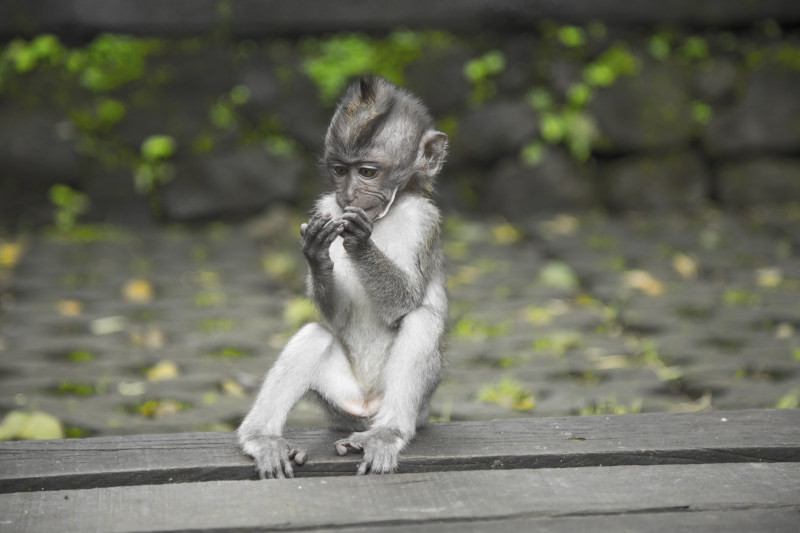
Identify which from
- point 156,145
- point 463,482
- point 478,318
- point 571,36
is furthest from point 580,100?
point 463,482

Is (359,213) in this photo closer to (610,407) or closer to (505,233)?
(610,407)

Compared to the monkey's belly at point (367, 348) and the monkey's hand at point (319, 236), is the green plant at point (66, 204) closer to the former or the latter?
the monkey's belly at point (367, 348)

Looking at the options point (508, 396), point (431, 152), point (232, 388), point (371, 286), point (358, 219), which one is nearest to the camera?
point (358, 219)

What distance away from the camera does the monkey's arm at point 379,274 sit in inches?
134

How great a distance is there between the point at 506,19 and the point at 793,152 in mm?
2853

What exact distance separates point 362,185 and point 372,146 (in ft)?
0.49

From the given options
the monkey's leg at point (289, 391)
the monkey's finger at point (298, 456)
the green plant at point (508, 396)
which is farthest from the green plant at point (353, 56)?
the monkey's finger at point (298, 456)

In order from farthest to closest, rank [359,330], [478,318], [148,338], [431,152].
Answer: [478,318], [148,338], [431,152], [359,330]

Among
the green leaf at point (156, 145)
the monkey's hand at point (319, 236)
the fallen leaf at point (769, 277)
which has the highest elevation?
the green leaf at point (156, 145)

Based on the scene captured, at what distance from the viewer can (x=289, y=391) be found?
344 centimetres

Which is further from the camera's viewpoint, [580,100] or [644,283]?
[580,100]

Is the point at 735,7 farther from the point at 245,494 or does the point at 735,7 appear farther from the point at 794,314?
the point at 245,494

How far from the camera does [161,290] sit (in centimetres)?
682

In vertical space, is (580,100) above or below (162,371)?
above
